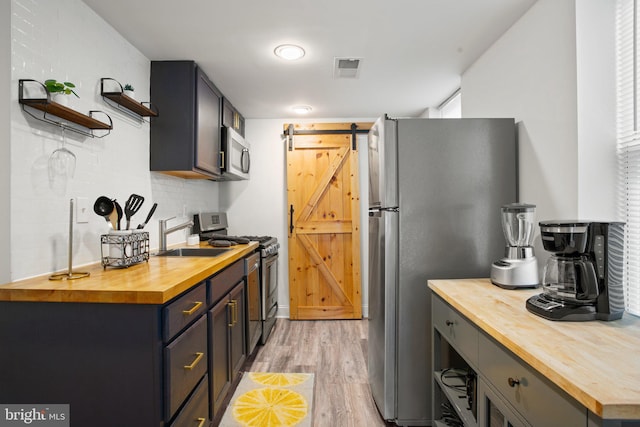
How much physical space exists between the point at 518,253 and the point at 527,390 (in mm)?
805

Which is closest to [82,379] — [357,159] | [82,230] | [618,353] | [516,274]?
[82,230]

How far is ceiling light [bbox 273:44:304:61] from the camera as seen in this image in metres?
2.28

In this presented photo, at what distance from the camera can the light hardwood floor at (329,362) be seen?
212 cm

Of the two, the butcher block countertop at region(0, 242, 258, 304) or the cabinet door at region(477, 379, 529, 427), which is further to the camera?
the butcher block countertop at region(0, 242, 258, 304)

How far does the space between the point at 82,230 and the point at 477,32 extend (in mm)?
2641

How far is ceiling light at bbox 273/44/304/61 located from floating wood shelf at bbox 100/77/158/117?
0.98m

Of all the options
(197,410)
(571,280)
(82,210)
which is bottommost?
(197,410)

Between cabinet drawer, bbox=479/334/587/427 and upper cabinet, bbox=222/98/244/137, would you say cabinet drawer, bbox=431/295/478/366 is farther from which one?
upper cabinet, bbox=222/98/244/137

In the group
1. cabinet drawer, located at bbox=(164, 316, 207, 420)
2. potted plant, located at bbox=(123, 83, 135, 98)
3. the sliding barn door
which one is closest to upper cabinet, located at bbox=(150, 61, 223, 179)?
potted plant, located at bbox=(123, 83, 135, 98)

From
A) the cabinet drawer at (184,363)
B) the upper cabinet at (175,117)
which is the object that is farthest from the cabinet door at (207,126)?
the cabinet drawer at (184,363)

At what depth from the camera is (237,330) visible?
241 centimetres

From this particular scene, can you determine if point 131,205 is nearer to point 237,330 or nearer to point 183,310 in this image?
point 183,310

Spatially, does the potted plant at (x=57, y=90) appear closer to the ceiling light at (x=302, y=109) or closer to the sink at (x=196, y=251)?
the sink at (x=196, y=251)

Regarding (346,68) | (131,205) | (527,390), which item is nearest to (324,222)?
(346,68)
